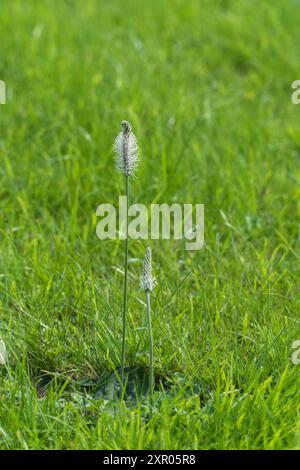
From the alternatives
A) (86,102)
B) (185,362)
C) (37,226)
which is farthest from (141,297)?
(86,102)

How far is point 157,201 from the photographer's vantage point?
11.7ft

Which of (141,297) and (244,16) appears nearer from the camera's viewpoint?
(141,297)

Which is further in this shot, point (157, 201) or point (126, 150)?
point (157, 201)

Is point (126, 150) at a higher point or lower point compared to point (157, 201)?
higher

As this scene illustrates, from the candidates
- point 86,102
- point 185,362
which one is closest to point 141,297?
point 185,362

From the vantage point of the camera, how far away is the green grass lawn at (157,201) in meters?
2.36

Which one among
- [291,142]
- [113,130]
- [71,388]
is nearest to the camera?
[71,388]

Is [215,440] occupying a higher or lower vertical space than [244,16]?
lower

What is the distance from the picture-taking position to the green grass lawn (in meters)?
2.36

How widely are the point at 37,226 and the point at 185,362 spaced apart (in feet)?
3.67

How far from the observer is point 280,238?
3430 millimetres

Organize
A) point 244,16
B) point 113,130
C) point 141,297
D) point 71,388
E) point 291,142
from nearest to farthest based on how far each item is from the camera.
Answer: point 71,388 < point 141,297 < point 113,130 < point 291,142 < point 244,16

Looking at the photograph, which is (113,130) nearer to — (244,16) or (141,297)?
(141,297)
